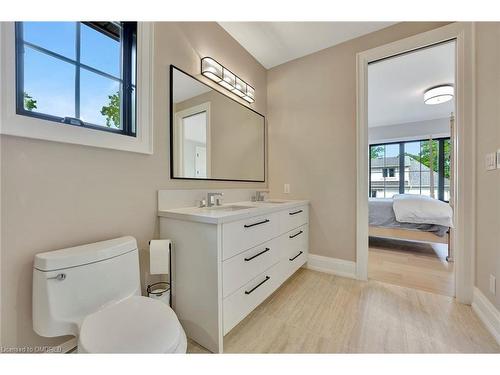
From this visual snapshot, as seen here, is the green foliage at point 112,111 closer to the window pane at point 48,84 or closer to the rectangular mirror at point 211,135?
the window pane at point 48,84

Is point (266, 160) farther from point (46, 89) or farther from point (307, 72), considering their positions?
point (46, 89)

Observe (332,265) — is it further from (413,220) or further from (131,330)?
(131,330)

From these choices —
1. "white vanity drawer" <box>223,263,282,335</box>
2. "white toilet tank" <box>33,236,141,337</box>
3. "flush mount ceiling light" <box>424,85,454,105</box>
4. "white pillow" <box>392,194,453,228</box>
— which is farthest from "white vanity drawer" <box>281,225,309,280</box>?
"flush mount ceiling light" <box>424,85,454,105</box>

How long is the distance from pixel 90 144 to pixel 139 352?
101cm

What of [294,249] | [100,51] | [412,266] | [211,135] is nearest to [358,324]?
[294,249]

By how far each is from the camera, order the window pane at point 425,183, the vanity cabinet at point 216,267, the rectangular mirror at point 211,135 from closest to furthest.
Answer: the vanity cabinet at point 216,267
the rectangular mirror at point 211,135
the window pane at point 425,183

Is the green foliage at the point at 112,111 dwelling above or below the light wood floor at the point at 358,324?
above

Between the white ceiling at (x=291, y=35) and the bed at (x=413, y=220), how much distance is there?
2227 mm

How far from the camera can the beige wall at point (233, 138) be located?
190 centimetres

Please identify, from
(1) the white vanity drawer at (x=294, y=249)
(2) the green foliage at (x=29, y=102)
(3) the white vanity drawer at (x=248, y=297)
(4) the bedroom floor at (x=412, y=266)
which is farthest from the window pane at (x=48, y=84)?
(4) the bedroom floor at (x=412, y=266)

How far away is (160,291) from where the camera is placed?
4.41ft

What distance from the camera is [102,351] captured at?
2.36 ft

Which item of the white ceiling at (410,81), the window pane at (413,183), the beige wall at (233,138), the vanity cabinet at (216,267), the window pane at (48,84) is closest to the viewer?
the window pane at (48,84)
